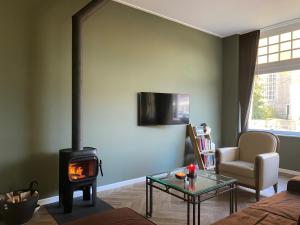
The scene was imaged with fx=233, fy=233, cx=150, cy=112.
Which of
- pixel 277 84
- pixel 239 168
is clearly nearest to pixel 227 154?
pixel 239 168

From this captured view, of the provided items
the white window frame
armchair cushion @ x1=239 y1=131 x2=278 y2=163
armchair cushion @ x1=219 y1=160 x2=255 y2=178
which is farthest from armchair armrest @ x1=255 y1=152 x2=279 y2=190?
the white window frame

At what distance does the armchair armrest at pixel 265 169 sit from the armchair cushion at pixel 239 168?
0.11 m

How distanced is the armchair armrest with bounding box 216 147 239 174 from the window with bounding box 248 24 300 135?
1.45 m

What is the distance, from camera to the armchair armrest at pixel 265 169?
9.96 feet

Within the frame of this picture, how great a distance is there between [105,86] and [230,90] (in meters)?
2.99

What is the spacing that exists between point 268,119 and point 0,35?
15.5 feet

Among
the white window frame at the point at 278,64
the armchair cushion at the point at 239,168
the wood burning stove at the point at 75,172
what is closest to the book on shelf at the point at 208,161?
the armchair cushion at the point at 239,168

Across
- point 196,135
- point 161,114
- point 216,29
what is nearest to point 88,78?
point 161,114

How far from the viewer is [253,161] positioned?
360 centimetres

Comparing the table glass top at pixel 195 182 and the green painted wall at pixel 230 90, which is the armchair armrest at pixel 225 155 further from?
the green painted wall at pixel 230 90

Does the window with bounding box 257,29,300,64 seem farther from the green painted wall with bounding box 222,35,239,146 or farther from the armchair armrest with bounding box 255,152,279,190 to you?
the armchair armrest with bounding box 255,152,279,190

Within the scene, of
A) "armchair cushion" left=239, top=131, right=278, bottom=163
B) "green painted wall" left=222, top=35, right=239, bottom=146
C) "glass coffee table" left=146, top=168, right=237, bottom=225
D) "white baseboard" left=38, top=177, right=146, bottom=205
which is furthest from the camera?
"green painted wall" left=222, top=35, right=239, bottom=146

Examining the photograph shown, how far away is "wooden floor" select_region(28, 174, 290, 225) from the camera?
2566 millimetres

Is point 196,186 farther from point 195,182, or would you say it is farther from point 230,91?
point 230,91
